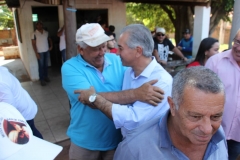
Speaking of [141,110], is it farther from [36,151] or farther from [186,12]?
[186,12]

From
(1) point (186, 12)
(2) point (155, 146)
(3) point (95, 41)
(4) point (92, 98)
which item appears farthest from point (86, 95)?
(1) point (186, 12)

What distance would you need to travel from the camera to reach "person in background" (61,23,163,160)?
1808 millimetres

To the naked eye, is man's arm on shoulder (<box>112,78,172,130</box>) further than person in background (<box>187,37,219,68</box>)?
No

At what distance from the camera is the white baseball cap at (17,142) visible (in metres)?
1.05

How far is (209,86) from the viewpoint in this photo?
3.46 ft

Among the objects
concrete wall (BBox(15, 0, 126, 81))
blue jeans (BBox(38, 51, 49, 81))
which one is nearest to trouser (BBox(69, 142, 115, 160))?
blue jeans (BBox(38, 51, 49, 81))

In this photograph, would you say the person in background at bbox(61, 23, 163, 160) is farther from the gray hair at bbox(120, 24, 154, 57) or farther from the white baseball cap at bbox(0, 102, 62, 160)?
the white baseball cap at bbox(0, 102, 62, 160)

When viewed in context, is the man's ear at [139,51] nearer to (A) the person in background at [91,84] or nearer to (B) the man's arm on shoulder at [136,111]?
(B) the man's arm on shoulder at [136,111]

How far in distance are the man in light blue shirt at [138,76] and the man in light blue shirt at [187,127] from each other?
0.19m

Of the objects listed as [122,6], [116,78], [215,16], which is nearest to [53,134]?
[116,78]

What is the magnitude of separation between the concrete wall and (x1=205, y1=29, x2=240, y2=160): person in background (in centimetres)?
522

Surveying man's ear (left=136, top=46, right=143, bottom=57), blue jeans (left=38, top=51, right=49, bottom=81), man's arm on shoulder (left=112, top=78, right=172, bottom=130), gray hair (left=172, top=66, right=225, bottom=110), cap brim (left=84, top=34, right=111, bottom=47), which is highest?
cap brim (left=84, top=34, right=111, bottom=47)

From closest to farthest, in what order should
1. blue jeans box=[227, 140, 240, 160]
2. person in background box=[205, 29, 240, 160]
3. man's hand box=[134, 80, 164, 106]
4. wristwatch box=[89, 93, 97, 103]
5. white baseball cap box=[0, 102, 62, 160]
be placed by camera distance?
white baseball cap box=[0, 102, 62, 160] → man's hand box=[134, 80, 164, 106] → wristwatch box=[89, 93, 97, 103] → person in background box=[205, 29, 240, 160] → blue jeans box=[227, 140, 240, 160]

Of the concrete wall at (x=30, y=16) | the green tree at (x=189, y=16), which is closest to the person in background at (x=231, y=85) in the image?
the concrete wall at (x=30, y=16)
